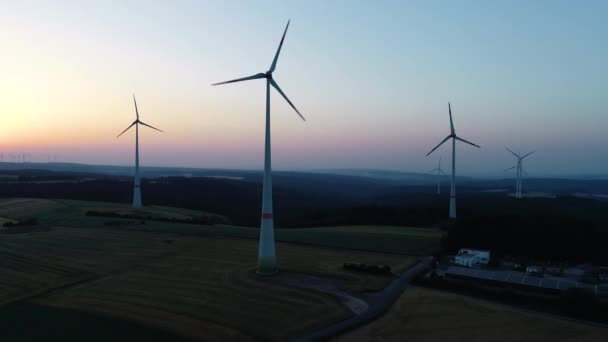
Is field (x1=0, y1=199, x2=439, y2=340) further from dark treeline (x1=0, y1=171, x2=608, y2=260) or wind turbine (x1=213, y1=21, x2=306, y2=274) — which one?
dark treeline (x1=0, y1=171, x2=608, y2=260)

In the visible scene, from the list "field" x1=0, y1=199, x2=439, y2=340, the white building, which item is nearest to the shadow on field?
"field" x1=0, y1=199, x2=439, y2=340

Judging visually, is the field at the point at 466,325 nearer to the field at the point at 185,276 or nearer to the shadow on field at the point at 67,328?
the field at the point at 185,276

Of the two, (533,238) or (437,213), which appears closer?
(533,238)

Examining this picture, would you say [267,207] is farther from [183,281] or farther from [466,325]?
[466,325]

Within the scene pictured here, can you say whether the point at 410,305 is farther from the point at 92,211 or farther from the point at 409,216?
the point at 92,211

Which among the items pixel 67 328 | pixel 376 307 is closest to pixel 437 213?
pixel 376 307

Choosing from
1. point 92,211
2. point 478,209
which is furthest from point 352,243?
point 92,211
